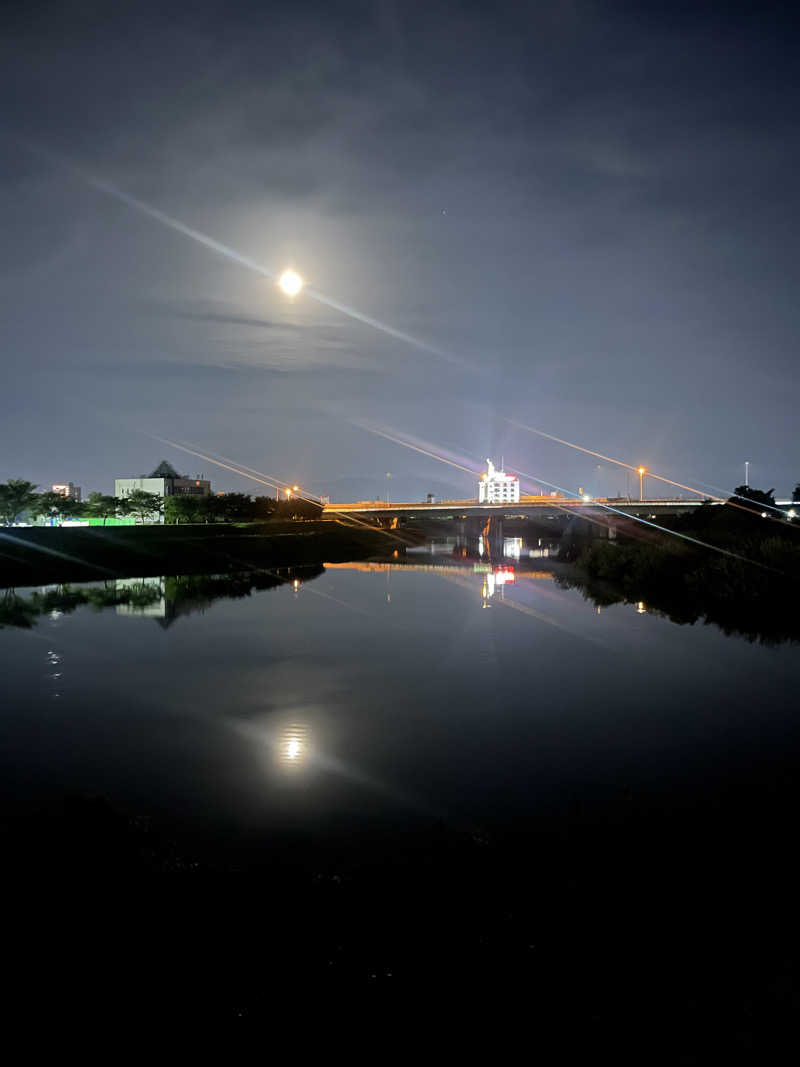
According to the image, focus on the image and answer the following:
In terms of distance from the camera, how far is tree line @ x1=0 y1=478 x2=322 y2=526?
104 meters

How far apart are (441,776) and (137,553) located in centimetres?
5456

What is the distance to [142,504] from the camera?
11519cm

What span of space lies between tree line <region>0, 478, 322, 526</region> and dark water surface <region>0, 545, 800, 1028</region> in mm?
78215

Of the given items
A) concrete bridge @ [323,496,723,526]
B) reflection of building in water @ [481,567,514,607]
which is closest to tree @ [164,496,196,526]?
concrete bridge @ [323,496,723,526]

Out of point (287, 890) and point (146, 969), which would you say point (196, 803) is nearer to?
point (287, 890)

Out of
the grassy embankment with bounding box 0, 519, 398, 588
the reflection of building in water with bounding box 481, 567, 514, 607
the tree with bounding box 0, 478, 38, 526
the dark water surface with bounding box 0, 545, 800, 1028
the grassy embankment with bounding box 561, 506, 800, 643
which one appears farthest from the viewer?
the tree with bounding box 0, 478, 38, 526

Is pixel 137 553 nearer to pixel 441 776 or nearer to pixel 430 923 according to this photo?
pixel 441 776

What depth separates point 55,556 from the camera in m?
53.4

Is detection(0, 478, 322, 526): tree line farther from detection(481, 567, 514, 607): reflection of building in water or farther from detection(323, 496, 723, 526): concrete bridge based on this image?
detection(481, 567, 514, 607): reflection of building in water

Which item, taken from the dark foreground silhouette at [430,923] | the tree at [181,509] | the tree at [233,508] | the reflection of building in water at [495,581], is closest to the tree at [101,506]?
the tree at [181,509]

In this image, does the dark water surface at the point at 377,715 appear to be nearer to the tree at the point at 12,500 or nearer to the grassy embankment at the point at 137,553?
the grassy embankment at the point at 137,553

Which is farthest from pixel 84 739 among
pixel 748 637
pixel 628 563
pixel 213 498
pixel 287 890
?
pixel 213 498

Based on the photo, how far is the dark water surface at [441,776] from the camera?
7266mm

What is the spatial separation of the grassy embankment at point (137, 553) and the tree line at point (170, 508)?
24339 millimetres
